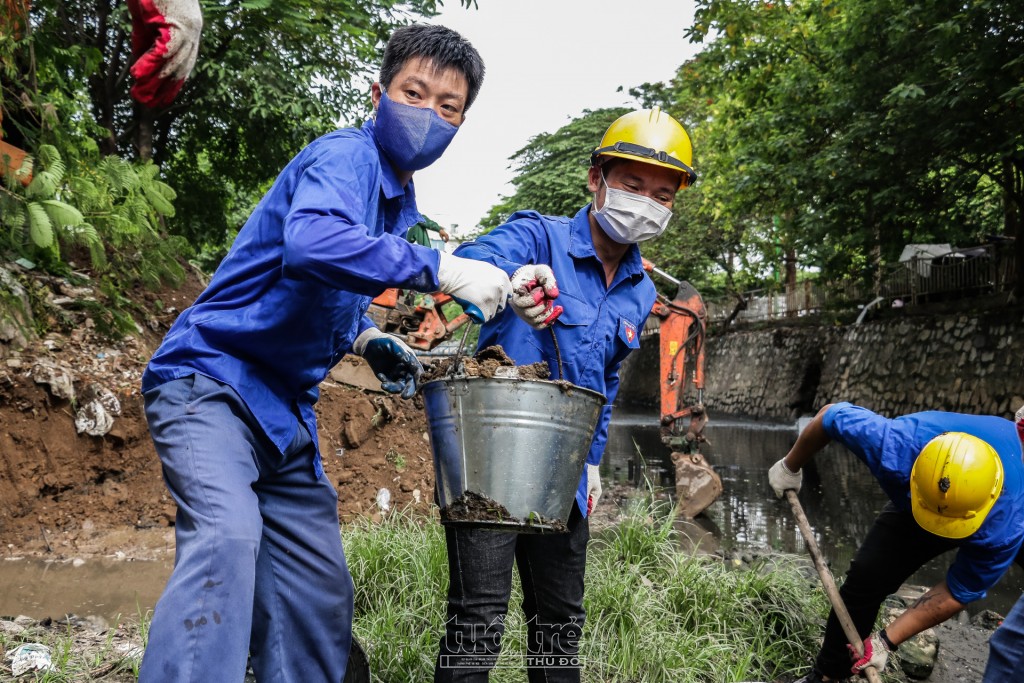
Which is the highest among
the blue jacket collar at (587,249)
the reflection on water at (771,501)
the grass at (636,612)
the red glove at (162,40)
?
the red glove at (162,40)

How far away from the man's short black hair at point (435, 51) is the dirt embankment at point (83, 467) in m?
4.51

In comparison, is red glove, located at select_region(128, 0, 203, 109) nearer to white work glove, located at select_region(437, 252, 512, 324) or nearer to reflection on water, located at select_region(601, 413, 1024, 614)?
white work glove, located at select_region(437, 252, 512, 324)

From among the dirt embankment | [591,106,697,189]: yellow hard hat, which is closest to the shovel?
[591,106,697,189]: yellow hard hat

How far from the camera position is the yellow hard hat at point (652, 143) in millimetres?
2746

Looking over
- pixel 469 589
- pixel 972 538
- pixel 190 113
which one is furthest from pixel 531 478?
pixel 190 113

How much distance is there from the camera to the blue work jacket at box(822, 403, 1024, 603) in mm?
3260

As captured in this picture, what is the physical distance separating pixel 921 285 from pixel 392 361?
1844cm

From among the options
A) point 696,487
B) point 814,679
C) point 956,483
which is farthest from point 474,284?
point 696,487

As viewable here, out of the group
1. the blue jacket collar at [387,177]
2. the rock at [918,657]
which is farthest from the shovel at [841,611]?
the blue jacket collar at [387,177]

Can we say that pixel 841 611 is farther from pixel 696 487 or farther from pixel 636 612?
pixel 696 487

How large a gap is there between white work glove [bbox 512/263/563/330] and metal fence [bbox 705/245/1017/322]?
47.4 ft

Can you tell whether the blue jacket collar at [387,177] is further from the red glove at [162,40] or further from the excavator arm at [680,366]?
the excavator arm at [680,366]

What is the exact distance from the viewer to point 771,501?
9.51 meters

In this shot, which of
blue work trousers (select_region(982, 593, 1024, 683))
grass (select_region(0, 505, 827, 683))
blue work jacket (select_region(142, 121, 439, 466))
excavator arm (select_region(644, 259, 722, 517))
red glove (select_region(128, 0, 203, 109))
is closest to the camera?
blue work jacket (select_region(142, 121, 439, 466))
